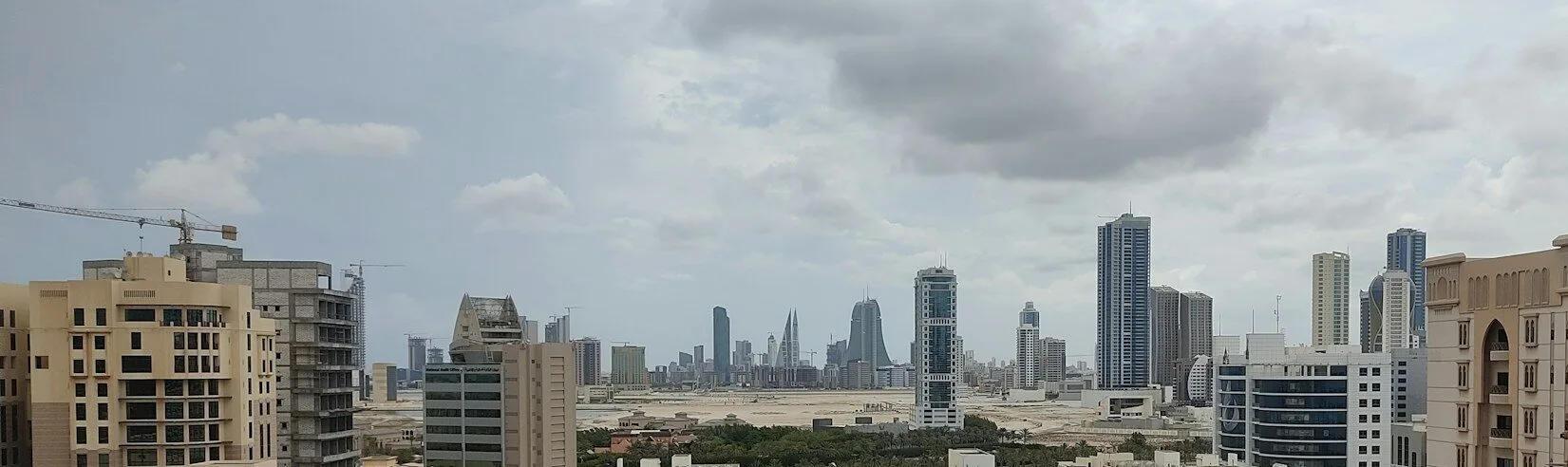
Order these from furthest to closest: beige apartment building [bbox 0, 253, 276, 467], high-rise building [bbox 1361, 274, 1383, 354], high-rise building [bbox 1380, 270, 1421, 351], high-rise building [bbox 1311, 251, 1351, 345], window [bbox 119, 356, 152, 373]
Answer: high-rise building [bbox 1311, 251, 1351, 345], high-rise building [bbox 1380, 270, 1421, 351], high-rise building [bbox 1361, 274, 1383, 354], window [bbox 119, 356, 152, 373], beige apartment building [bbox 0, 253, 276, 467]

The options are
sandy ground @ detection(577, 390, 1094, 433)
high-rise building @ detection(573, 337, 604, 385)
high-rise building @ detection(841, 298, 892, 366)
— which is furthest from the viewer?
high-rise building @ detection(841, 298, 892, 366)

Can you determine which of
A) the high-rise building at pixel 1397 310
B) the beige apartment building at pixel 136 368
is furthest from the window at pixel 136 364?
the high-rise building at pixel 1397 310

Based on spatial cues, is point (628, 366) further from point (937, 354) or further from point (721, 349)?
point (937, 354)

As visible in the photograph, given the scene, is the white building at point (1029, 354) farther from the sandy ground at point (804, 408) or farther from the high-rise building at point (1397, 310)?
the high-rise building at point (1397, 310)

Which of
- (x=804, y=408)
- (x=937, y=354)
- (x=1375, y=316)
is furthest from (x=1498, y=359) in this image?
(x=804, y=408)

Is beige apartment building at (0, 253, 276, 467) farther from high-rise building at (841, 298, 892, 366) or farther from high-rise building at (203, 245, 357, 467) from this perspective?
high-rise building at (841, 298, 892, 366)

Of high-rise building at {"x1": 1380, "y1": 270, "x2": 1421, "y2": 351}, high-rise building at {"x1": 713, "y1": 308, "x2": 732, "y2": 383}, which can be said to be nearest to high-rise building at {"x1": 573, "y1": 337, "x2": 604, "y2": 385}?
high-rise building at {"x1": 713, "y1": 308, "x2": 732, "y2": 383}

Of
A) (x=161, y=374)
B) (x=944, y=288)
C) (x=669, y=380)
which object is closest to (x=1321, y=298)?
(x=944, y=288)
